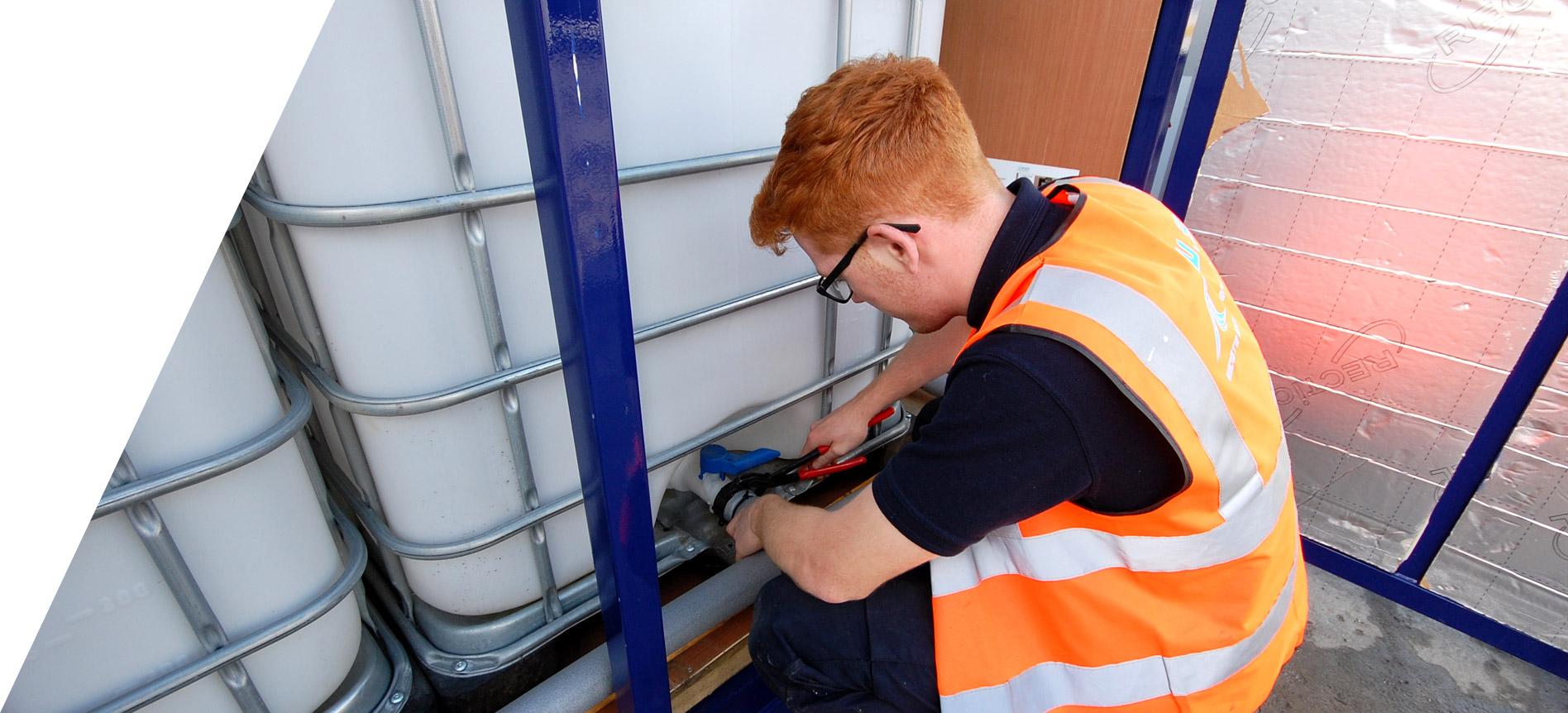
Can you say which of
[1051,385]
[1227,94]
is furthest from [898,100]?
[1227,94]

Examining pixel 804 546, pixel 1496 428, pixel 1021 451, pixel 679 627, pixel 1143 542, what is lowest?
pixel 679 627

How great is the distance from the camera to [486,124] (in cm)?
78

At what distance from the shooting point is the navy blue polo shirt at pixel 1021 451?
0.69 metres

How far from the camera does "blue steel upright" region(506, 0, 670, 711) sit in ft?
1.84

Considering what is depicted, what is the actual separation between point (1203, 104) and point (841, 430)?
3.70 feet

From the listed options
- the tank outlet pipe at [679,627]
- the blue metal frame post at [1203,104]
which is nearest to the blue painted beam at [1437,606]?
the blue metal frame post at [1203,104]

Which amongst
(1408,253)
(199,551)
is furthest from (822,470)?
(1408,253)

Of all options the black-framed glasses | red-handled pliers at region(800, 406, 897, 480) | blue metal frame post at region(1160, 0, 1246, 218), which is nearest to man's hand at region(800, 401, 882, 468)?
red-handled pliers at region(800, 406, 897, 480)

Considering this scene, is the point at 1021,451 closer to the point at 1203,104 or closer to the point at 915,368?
the point at 915,368

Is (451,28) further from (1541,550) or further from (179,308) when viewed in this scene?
(1541,550)

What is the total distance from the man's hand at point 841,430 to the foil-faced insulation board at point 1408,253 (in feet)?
3.72

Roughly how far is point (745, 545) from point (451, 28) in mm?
764

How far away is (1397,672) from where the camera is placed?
1625 millimetres

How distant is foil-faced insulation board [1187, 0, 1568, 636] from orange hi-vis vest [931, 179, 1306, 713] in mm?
948
